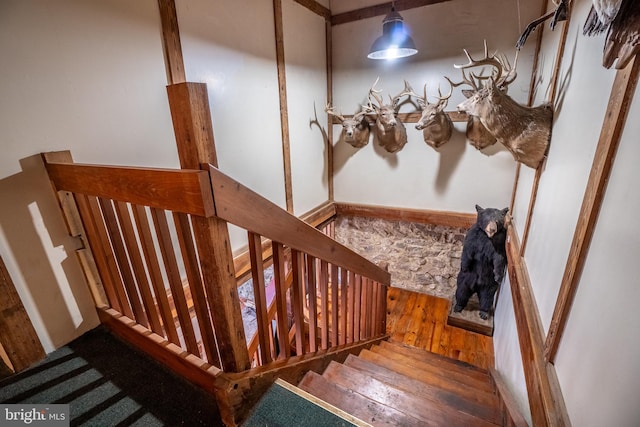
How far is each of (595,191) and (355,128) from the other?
2.98 meters

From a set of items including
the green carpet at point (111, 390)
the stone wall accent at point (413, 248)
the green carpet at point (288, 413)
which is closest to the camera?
the green carpet at point (288, 413)

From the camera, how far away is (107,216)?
1271mm

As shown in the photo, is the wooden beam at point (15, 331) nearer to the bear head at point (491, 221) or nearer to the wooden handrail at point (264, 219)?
the wooden handrail at point (264, 219)

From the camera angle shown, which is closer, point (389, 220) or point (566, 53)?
point (566, 53)

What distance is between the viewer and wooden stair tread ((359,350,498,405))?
1826 millimetres

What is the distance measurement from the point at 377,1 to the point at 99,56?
3.14 meters

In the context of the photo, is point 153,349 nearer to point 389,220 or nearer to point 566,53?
point 566,53

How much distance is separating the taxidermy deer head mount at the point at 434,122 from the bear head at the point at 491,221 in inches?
40.6

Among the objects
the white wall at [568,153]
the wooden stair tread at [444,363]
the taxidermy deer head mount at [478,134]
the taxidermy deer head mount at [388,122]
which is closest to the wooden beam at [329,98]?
the taxidermy deer head mount at [388,122]

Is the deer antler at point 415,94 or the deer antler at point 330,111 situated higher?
the deer antler at point 415,94

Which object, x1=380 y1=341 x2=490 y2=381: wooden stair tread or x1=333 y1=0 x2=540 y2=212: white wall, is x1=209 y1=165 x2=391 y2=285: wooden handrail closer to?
x1=380 y1=341 x2=490 y2=381: wooden stair tread

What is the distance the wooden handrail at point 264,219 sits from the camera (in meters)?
0.83

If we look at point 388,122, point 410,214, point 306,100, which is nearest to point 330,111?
point 306,100

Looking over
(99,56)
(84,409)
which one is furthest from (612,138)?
(99,56)
